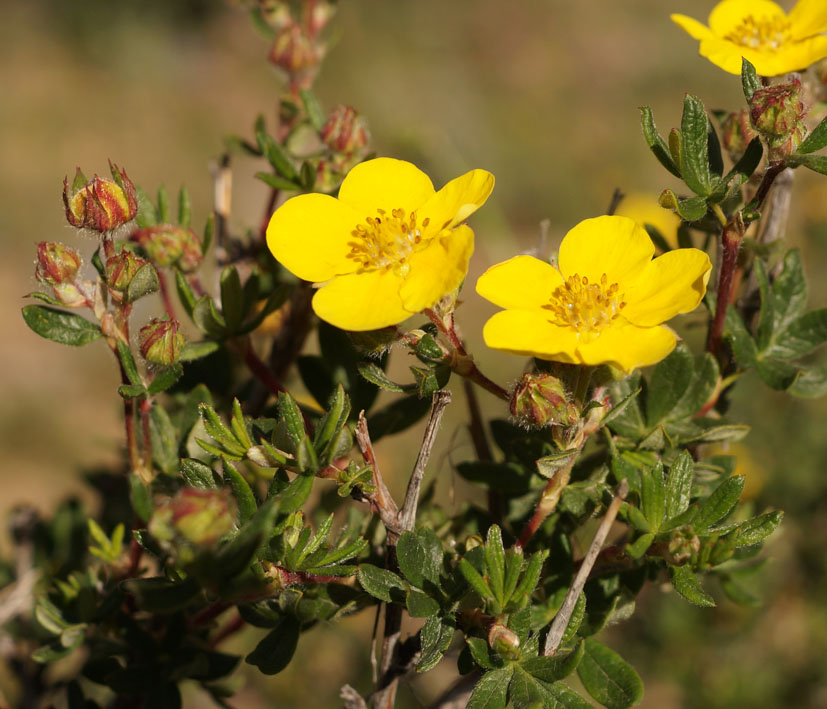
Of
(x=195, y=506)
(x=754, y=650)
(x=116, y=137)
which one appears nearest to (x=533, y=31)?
(x=116, y=137)

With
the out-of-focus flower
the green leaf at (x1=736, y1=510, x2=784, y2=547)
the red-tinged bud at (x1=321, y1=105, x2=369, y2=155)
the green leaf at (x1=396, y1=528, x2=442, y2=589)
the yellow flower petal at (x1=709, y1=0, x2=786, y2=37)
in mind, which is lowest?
the out-of-focus flower

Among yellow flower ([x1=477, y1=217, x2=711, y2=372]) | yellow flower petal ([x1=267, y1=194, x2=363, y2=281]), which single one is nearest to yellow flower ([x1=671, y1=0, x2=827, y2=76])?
yellow flower ([x1=477, y1=217, x2=711, y2=372])

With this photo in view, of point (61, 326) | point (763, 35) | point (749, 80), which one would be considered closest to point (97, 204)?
point (61, 326)

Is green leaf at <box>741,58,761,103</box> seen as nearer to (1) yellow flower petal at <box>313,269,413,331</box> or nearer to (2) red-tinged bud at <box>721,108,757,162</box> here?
(2) red-tinged bud at <box>721,108,757,162</box>

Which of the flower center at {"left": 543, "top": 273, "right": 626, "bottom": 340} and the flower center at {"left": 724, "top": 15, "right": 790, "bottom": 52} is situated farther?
the flower center at {"left": 724, "top": 15, "right": 790, "bottom": 52}

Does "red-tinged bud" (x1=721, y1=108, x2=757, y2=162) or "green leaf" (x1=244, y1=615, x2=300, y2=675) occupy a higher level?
"red-tinged bud" (x1=721, y1=108, x2=757, y2=162)

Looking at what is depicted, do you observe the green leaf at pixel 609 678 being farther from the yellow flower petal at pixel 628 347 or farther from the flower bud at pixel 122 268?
the flower bud at pixel 122 268

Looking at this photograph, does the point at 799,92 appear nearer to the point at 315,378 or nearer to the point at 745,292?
the point at 745,292
